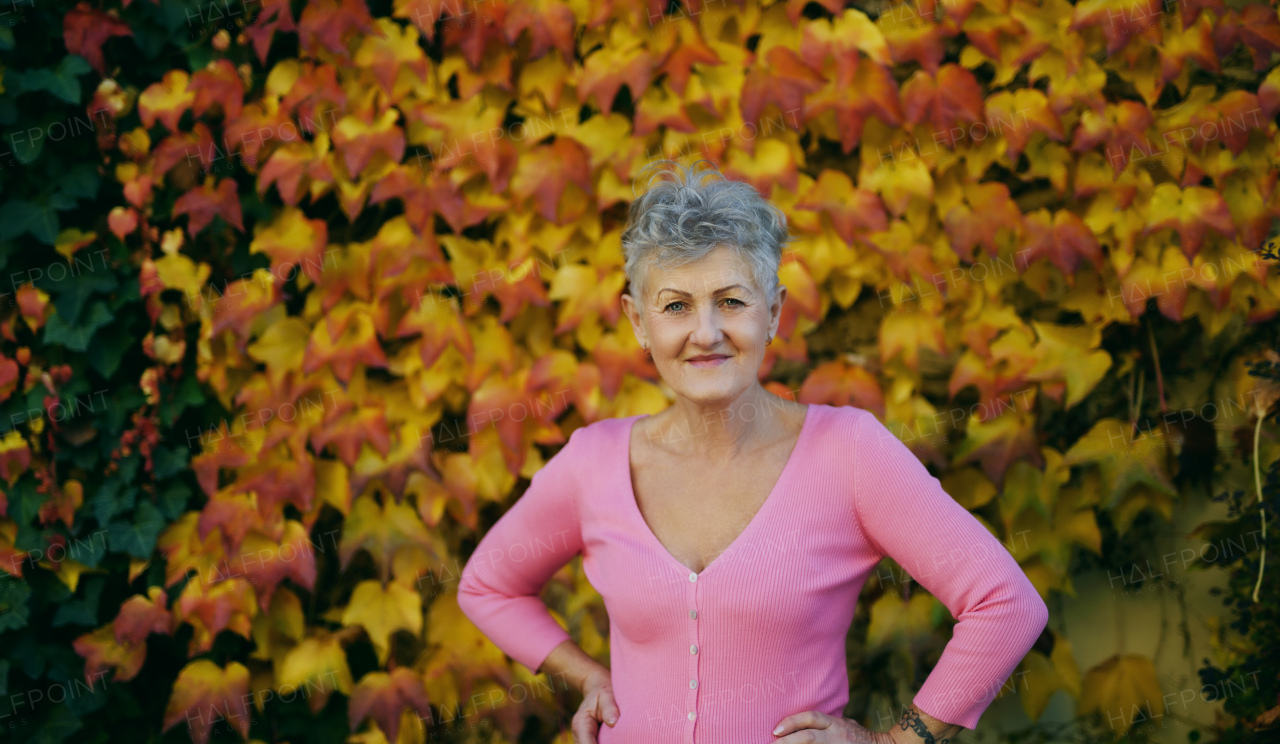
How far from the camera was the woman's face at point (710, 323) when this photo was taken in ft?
4.88

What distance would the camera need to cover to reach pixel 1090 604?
226 centimetres

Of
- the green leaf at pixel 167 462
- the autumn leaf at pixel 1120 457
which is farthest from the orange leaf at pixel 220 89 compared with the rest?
the autumn leaf at pixel 1120 457

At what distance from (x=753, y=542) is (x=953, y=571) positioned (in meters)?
0.32

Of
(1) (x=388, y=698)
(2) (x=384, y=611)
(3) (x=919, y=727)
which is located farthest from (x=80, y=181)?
(3) (x=919, y=727)

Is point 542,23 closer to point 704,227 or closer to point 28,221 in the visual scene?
point 704,227

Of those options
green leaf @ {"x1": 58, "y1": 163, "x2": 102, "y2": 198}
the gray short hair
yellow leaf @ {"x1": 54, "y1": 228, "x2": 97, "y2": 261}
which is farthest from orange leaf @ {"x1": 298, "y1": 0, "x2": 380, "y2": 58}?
the gray short hair

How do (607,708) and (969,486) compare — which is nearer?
(607,708)

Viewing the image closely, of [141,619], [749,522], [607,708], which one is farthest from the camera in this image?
[141,619]

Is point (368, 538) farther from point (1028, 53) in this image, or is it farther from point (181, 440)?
point (1028, 53)

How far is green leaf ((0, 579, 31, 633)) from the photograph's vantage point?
7.20 feet

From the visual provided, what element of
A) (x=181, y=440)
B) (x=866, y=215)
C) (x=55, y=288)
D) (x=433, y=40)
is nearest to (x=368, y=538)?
(x=181, y=440)

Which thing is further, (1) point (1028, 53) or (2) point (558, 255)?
(2) point (558, 255)

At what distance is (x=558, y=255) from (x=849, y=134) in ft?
2.39

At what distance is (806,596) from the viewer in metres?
1.49
